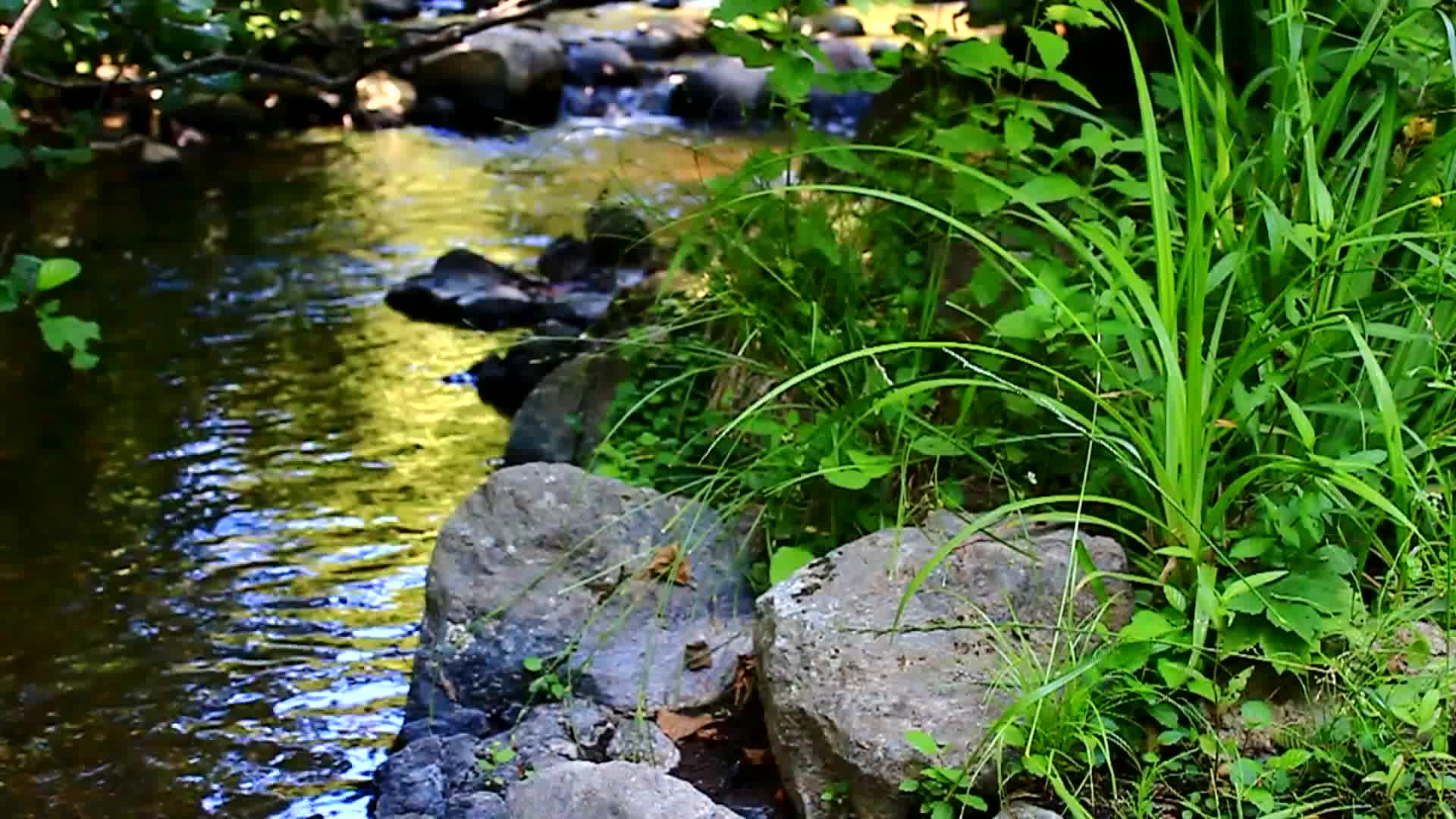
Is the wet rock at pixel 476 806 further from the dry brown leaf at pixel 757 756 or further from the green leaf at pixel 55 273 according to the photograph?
the green leaf at pixel 55 273

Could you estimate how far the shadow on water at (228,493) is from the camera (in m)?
3.11

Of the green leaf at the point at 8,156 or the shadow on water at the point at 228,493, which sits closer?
the shadow on water at the point at 228,493

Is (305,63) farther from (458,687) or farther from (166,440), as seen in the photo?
(458,687)

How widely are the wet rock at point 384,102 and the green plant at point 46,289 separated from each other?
27.0ft

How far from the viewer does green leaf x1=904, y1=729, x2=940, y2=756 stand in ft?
6.79

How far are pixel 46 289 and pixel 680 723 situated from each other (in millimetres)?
1445

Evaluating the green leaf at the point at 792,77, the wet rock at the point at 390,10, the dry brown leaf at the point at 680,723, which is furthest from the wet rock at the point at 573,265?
the wet rock at the point at 390,10

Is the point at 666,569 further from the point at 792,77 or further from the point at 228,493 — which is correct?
the point at 228,493

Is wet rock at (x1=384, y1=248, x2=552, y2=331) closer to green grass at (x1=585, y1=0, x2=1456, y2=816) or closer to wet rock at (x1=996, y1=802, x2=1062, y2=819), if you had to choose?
green grass at (x1=585, y1=0, x2=1456, y2=816)

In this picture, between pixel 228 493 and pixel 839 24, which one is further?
pixel 839 24

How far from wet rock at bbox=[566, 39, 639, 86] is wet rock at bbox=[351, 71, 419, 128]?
1765 millimetres

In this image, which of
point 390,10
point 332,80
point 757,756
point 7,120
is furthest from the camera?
point 390,10

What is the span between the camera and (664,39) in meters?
13.6

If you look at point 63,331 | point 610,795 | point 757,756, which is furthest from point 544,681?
point 63,331
